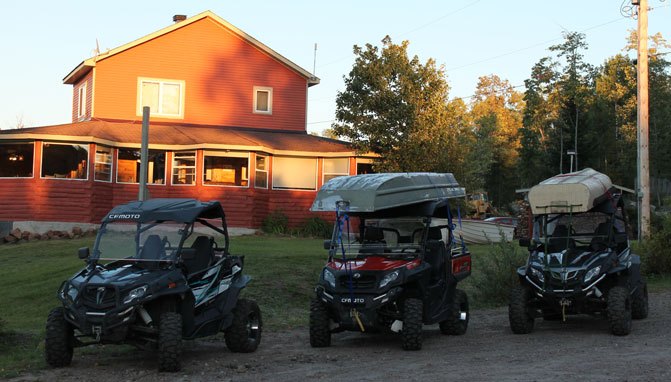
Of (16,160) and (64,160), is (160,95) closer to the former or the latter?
(64,160)

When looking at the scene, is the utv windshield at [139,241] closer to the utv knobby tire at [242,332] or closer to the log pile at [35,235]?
the utv knobby tire at [242,332]

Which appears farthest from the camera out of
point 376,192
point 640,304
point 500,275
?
point 500,275

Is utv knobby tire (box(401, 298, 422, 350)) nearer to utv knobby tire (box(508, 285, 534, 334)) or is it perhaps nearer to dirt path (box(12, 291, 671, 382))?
dirt path (box(12, 291, 671, 382))

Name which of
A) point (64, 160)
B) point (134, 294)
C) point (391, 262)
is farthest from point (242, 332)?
point (64, 160)

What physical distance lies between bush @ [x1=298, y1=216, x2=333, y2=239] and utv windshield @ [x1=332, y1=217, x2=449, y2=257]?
1938 cm

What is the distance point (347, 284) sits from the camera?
37.2ft

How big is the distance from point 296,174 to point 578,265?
21868mm

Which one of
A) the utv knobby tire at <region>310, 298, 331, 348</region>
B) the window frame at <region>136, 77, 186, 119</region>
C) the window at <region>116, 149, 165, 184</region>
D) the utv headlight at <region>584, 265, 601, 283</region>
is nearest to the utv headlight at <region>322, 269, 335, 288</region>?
the utv knobby tire at <region>310, 298, 331, 348</region>

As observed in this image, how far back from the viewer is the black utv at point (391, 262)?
36.8 ft

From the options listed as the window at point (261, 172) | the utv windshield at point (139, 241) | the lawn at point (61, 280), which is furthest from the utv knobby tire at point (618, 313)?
the window at point (261, 172)

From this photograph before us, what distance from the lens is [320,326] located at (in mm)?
11656

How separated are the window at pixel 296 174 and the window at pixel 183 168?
3.46 metres

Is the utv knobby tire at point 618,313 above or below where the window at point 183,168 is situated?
below

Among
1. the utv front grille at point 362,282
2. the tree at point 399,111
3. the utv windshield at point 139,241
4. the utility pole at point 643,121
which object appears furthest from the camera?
the tree at point 399,111
